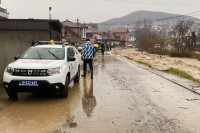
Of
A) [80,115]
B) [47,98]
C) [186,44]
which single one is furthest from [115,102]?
[186,44]

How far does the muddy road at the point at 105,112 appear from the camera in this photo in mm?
5000

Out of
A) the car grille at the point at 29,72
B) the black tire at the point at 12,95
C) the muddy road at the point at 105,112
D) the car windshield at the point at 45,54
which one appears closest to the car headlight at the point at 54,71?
the car grille at the point at 29,72

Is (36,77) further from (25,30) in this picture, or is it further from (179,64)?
(179,64)

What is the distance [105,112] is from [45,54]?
11.4 ft

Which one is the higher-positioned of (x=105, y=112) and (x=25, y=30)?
(x=25, y=30)

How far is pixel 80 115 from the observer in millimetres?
5914

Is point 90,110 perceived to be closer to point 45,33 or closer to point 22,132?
point 22,132

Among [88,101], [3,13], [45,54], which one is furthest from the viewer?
[3,13]

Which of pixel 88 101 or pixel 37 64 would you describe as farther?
pixel 88 101

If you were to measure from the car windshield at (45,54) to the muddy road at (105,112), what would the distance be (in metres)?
1.28

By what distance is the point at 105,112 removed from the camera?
6.18 m

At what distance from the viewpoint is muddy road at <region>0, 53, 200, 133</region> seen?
500 cm

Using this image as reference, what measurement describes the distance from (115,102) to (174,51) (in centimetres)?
2892

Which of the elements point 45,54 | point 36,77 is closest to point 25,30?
point 45,54
